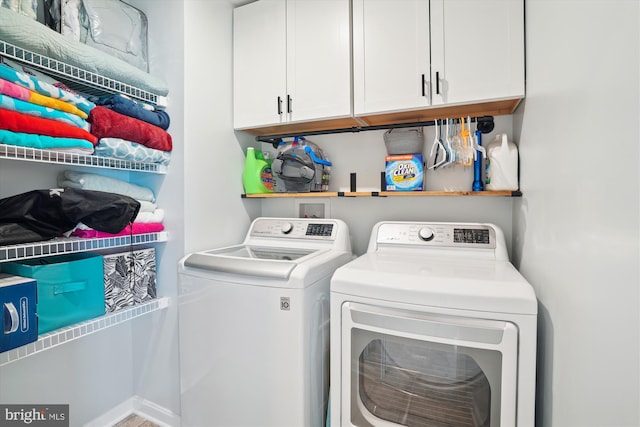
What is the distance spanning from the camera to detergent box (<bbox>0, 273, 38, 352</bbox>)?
101 cm

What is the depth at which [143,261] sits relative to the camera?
5.32 feet

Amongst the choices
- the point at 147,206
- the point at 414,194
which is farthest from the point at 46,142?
the point at 414,194

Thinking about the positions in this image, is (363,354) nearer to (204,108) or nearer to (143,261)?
(143,261)

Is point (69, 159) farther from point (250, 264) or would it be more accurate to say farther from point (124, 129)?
point (250, 264)

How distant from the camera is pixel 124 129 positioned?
55.1 inches

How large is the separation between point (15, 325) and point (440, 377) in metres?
1.50

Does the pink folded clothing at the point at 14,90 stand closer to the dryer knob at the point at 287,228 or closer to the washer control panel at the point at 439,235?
the dryer knob at the point at 287,228

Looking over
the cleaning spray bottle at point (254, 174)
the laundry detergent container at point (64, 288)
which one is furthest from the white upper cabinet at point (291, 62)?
the laundry detergent container at point (64, 288)

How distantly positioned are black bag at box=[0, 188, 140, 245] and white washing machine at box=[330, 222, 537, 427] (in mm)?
991

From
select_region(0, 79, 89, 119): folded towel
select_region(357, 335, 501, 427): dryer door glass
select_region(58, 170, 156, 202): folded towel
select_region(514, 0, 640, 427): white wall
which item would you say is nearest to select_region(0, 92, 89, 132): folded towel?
select_region(0, 79, 89, 119): folded towel

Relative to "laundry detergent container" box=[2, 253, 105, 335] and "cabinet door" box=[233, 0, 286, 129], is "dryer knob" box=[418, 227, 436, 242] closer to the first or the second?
"cabinet door" box=[233, 0, 286, 129]

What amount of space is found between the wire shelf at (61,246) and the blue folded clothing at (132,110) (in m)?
0.59

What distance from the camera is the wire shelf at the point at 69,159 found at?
3.44 feet

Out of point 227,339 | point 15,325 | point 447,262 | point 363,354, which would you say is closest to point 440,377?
point 363,354
